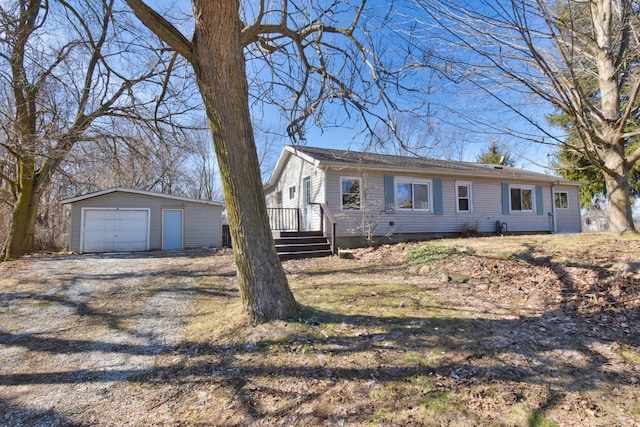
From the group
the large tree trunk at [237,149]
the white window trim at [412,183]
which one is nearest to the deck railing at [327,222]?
the white window trim at [412,183]

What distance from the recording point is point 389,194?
11.6 m

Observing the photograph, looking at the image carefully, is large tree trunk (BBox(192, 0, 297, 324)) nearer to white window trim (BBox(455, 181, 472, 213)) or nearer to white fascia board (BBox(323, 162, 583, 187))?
white fascia board (BBox(323, 162, 583, 187))

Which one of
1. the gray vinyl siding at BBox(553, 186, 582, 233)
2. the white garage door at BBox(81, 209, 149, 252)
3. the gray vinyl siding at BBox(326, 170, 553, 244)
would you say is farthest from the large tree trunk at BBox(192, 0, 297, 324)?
the gray vinyl siding at BBox(553, 186, 582, 233)

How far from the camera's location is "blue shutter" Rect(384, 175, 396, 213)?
11.6 metres

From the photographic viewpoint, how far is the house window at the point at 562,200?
15453 mm

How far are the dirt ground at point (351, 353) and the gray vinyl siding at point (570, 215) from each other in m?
10.6

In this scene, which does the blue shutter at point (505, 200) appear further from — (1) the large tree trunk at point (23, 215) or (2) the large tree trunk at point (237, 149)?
(1) the large tree trunk at point (23, 215)

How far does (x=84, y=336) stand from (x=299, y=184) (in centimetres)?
959

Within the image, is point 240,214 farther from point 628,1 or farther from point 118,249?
point 118,249

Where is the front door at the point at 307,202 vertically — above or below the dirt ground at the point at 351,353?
above

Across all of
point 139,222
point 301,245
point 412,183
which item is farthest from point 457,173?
point 139,222

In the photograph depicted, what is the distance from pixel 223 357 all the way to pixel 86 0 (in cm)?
770

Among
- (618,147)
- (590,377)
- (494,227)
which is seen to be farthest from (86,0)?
(494,227)

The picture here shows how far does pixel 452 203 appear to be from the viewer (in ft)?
42.2
